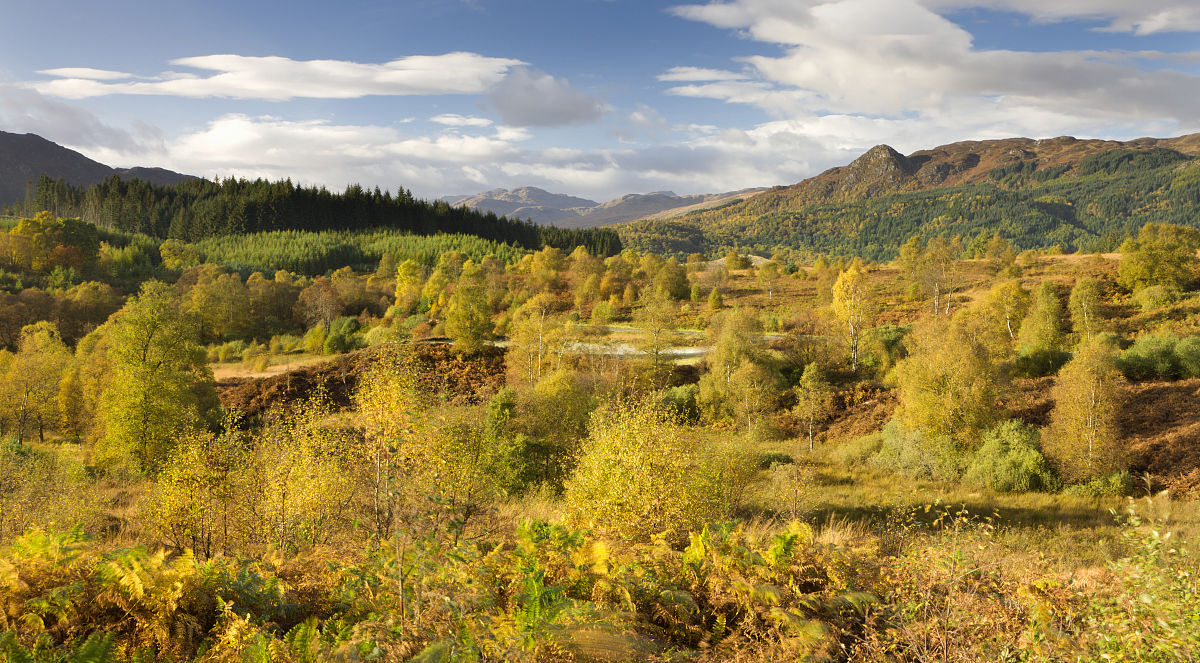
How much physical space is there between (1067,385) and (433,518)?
28114 millimetres

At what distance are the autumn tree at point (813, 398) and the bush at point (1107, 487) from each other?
38.0ft

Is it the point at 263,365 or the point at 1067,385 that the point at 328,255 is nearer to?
the point at 263,365

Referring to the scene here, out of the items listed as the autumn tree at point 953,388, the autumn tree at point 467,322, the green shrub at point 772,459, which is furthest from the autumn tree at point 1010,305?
the autumn tree at point 467,322

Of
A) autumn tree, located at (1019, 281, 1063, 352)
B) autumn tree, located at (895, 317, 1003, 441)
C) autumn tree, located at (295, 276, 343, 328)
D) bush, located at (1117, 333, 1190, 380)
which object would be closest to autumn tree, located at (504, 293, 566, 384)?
autumn tree, located at (895, 317, 1003, 441)

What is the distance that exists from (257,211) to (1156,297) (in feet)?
481

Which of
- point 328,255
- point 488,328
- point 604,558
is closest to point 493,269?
point 488,328

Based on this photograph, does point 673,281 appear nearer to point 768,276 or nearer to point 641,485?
point 768,276

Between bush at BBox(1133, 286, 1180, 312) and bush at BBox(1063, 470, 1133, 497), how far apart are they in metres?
34.0

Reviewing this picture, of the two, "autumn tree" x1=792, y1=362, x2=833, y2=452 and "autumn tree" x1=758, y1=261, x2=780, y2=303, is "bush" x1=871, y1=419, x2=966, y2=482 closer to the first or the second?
"autumn tree" x1=792, y1=362, x2=833, y2=452

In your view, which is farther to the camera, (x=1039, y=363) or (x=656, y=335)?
(x=656, y=335)

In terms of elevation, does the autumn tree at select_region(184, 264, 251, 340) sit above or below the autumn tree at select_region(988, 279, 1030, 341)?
below

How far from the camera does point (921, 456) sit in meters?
26.9

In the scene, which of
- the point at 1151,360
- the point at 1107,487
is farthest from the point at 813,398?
the point at 1151,360

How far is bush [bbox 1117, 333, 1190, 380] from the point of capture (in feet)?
106
